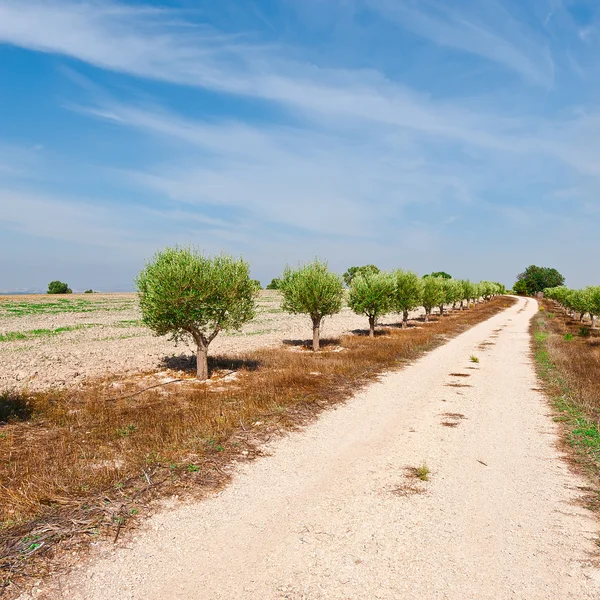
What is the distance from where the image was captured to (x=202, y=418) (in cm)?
1395

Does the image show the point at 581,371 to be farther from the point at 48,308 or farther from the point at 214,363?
the point at 48,308

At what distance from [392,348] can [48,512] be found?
25613mm

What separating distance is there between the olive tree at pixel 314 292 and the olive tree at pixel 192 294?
30.8ft

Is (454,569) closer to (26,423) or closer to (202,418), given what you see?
(202,418)

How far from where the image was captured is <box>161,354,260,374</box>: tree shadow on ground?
963 inches

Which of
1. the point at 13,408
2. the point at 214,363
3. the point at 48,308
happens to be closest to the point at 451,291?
the point at 214,363

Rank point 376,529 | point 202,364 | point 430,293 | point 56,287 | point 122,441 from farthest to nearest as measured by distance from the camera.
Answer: point 56,287, point 430,293, point 202,364, point 122,441, point 376,529

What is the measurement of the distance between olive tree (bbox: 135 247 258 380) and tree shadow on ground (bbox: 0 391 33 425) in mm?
6556

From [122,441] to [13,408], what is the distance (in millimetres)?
6923

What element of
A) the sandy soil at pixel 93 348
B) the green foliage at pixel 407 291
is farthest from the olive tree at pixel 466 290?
the sandy soil at pixel 93 348

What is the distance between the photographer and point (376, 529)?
765 cm

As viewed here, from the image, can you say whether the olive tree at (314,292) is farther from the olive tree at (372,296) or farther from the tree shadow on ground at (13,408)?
the tree shadow on ground at (13,408)

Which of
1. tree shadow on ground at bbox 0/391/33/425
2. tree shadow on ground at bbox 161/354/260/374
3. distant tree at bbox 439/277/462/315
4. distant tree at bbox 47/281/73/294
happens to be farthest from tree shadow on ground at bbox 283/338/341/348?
distant tree at bbox 47/281/73/294

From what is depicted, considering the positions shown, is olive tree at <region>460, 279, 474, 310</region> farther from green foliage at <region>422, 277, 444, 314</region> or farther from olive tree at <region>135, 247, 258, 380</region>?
olive tree at <region>135, 247, 258, 380</region>
